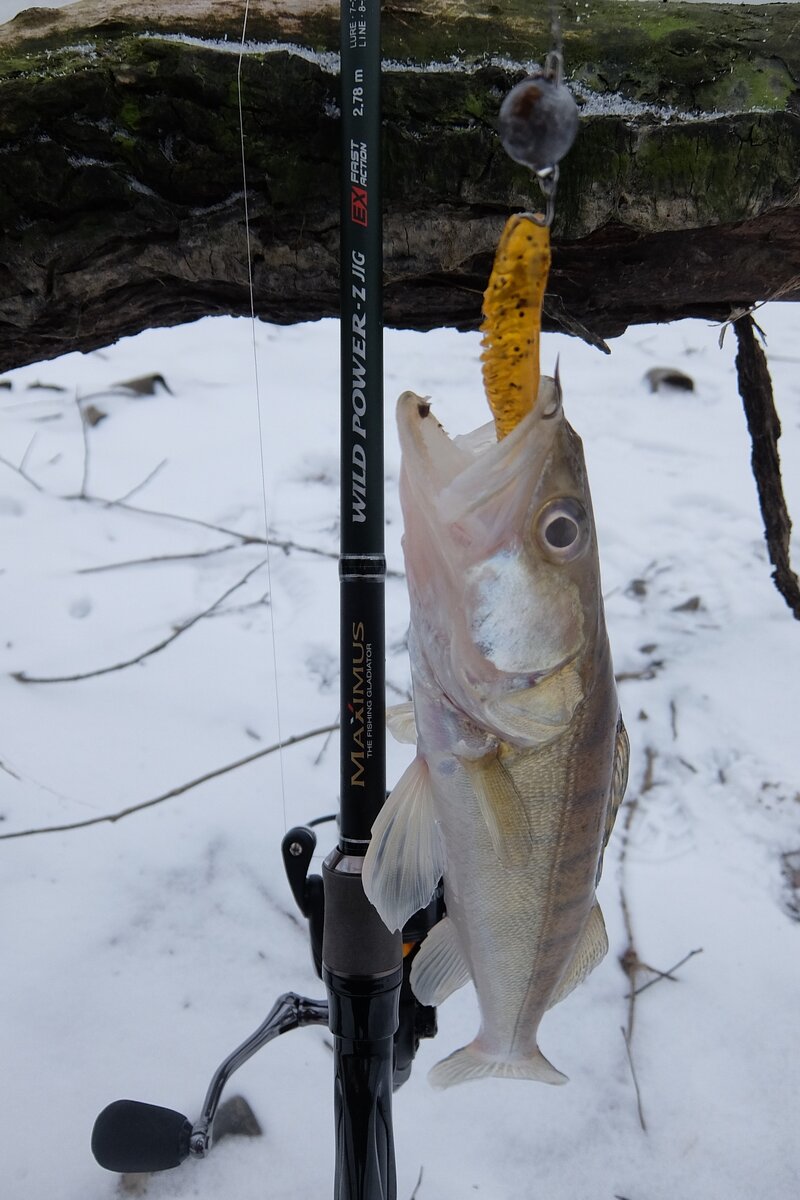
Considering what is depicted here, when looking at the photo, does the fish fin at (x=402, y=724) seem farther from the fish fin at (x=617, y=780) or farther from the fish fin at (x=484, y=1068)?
the fish fin at (x=484, y=1068)

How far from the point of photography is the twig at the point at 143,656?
6.54 ft

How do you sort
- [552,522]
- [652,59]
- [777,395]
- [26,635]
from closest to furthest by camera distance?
[552,522] → [652,59] → [26,635] → [777,395]

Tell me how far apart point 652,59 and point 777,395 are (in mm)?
1765

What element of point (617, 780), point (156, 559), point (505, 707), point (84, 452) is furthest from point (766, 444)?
point (84, 452)

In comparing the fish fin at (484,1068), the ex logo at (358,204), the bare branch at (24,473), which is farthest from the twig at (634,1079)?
the bare branch at (24,473)

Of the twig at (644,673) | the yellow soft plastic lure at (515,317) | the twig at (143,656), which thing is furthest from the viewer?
the twig at (644,673)

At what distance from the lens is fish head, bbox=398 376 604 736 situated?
0.82 meters

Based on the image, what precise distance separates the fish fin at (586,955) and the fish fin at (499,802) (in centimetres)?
20

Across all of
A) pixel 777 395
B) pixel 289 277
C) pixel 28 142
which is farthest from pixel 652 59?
pixel 777 395

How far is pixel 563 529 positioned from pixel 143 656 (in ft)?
4.60

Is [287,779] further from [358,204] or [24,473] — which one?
[358,204]

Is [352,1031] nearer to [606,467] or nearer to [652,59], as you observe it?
[652,59]

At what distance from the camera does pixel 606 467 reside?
8.14 ft

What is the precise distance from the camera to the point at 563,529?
2.75 feet
